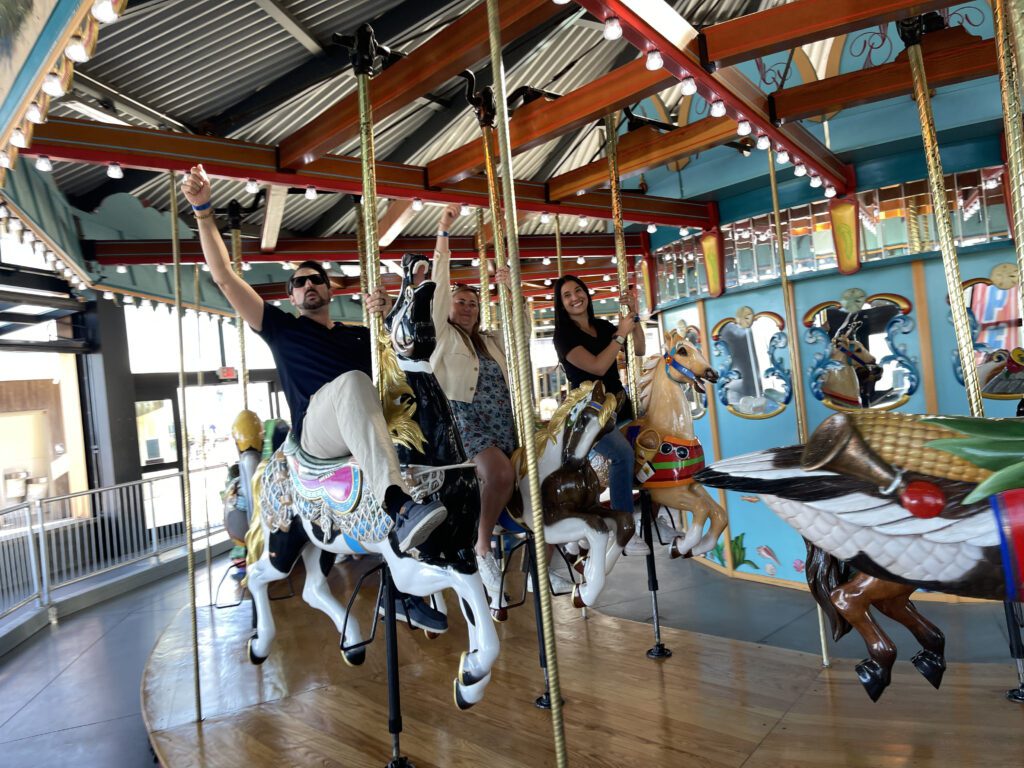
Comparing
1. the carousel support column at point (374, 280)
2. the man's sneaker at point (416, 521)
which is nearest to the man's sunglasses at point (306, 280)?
the carousel support column at point (374, 280)

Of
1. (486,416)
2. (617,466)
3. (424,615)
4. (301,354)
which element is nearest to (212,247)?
(301,354)

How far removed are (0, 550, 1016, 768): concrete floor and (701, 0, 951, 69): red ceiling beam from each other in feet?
8.79

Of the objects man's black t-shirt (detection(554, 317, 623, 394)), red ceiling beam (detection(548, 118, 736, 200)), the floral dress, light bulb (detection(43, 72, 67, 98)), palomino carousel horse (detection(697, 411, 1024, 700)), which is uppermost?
red ceiling beam (detection(548, 118, 736, 200))

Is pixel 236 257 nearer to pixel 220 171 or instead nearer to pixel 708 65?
pixel 220 171

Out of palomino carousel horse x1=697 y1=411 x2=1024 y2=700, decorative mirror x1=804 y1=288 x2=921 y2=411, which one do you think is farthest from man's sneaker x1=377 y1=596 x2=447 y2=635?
decorative mirror x1=804 y1=288 x2=921 y2=411

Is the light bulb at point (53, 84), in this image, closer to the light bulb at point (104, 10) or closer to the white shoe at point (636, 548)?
the light bulb at point (104, 10)

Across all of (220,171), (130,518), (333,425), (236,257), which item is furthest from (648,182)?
(130,518)

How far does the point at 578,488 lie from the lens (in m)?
3.26

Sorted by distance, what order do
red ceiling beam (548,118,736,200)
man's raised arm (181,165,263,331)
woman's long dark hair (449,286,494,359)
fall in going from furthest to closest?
red ceiling beam (548,118,736,200) → woman's long dark hair (449,286,494,359) → man's raised arm (181,165,263,331)

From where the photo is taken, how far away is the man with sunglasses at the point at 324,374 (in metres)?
2.22

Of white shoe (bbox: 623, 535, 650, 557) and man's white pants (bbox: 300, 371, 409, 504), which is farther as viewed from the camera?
white shoe (bbox: 623, 535, 650, 557)

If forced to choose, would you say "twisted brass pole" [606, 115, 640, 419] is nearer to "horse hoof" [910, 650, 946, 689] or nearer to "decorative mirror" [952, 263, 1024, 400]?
"horse hoof" [910, 650, 946, 689]

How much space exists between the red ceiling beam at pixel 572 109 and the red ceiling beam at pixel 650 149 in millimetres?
740

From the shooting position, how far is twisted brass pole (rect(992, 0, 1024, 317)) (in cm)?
188
